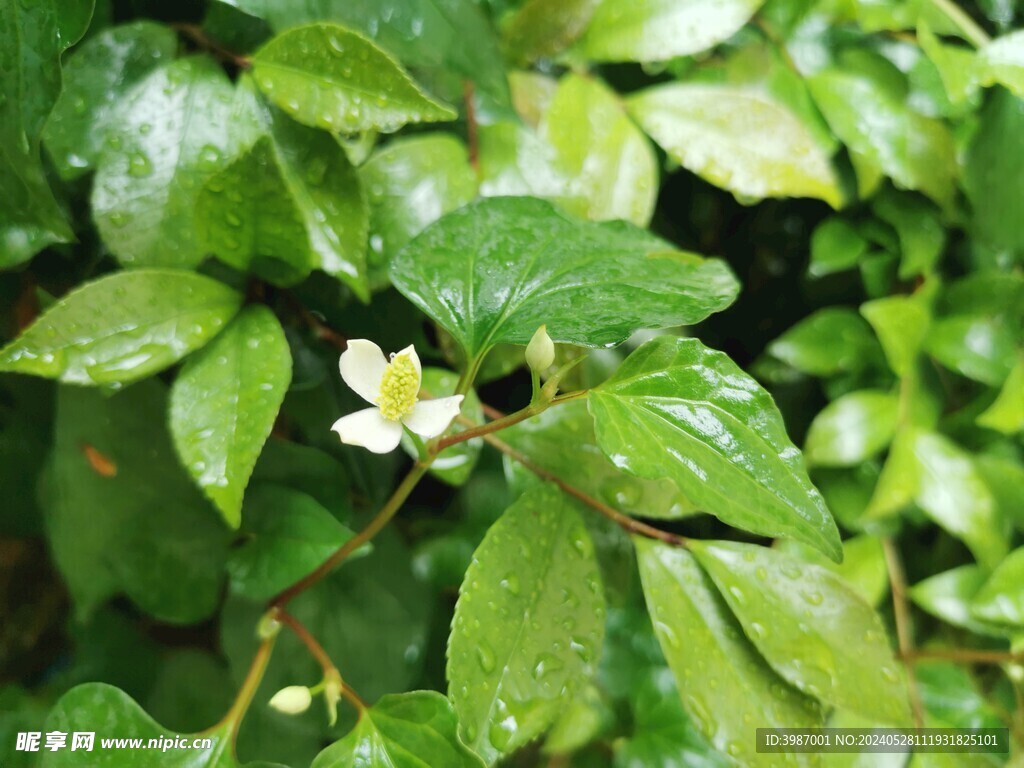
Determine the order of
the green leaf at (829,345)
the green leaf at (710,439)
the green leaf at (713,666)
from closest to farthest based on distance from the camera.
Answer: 1. the green leaf at (710,439)
2. the green leaf at (713,666)
3. the green leaf at (829,345)

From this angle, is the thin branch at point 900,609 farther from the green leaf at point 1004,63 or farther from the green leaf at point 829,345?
the green leaf at point 1004,63

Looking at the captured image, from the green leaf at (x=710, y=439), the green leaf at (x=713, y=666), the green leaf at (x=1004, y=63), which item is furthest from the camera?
the green leaf at (x=1004, y=63)

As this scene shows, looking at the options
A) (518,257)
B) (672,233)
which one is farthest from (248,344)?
(672,233)

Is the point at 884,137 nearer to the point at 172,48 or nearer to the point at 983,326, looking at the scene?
the point at 983,326

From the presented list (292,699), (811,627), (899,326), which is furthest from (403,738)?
(899,326)

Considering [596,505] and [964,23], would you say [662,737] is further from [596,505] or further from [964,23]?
[964,23]

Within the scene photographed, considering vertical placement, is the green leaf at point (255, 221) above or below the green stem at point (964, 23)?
below

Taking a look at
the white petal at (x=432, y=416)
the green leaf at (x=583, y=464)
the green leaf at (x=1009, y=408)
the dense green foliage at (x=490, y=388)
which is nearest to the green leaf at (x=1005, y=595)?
the dense green foliage at (x=490, y=388)
